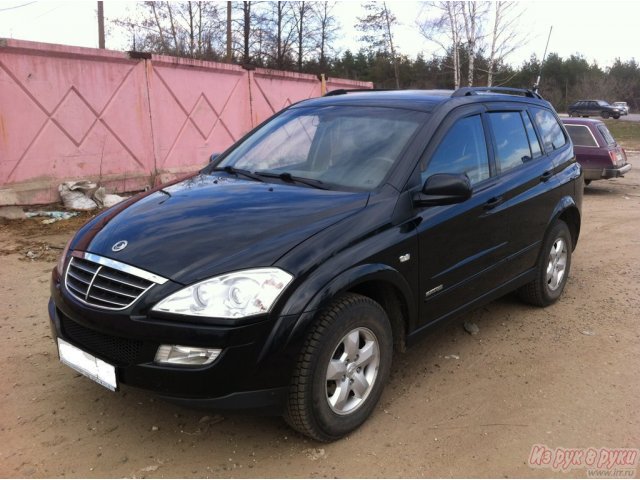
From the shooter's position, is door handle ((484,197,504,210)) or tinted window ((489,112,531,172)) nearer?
door handle ((484,197,504,210))

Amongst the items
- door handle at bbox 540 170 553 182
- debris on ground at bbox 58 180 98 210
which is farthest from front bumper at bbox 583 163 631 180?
debris on ground at bbox 58 180 98 210

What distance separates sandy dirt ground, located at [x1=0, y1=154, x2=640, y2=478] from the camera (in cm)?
264

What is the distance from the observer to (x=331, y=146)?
11.7 feet

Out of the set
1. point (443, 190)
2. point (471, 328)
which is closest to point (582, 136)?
point (471, 328)

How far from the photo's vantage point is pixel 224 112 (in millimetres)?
11086

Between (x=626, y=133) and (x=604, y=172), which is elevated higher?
(x=626, y=133)

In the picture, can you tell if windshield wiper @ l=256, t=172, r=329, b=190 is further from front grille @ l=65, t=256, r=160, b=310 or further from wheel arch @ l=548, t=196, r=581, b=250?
wheel arch @ l=548, t=196, r=581, b=250

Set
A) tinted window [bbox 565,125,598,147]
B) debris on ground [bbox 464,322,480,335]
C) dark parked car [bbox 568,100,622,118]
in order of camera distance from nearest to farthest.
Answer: debris on ground [bbox 464,322,480,335] → tinted window [bbox 565,125,598,147] → dark parked car [bbox 568,100,622,118]

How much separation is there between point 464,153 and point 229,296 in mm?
2001

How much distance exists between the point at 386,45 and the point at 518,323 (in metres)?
39.9

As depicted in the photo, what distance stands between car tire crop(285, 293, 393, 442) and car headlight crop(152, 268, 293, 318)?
1.00ft

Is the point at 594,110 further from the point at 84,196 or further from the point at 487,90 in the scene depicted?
the point at 487,90

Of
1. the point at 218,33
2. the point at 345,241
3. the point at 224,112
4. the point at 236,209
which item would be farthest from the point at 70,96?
the point at 218,33

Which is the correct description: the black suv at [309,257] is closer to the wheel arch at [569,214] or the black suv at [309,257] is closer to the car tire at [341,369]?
the car tire at [341,369]
